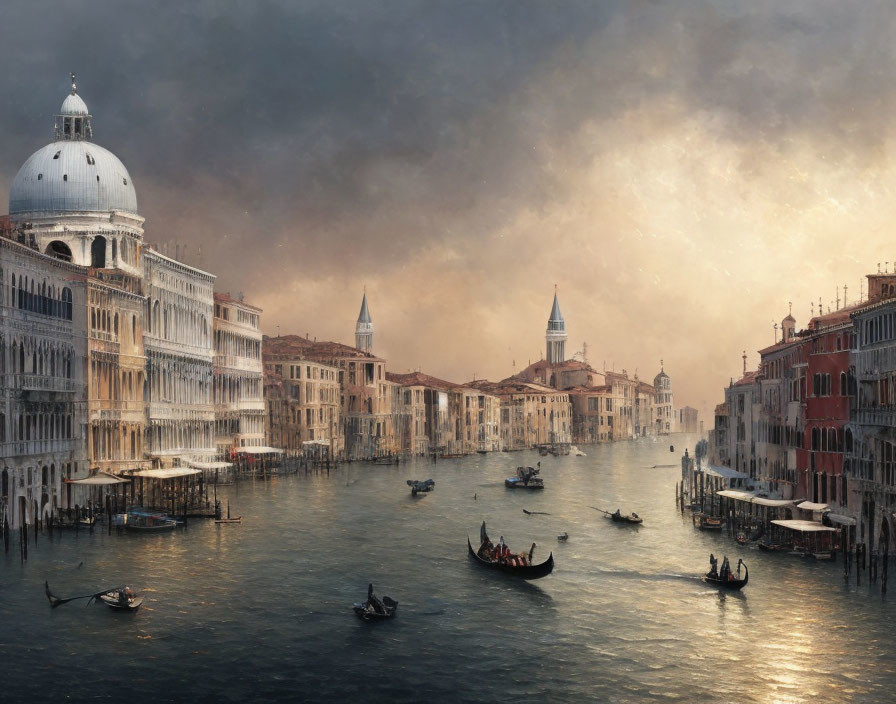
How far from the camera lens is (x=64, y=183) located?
73.3 meters

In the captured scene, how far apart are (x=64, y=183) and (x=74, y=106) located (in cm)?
478

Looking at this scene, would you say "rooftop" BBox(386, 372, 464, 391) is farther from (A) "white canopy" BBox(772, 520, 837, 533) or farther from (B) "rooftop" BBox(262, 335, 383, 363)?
(A) "white canopy" BBox(772, 520, 837, 533)

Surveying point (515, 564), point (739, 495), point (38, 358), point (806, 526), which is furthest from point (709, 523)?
point (38, 358)

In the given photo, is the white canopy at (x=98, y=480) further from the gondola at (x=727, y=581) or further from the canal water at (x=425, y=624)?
the gondola at (x=727, y=581)

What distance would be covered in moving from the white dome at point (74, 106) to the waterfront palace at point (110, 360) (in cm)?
9

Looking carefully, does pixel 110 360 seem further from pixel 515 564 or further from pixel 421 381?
pixel 421 381

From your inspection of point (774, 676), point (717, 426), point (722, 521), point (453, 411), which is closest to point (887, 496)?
point (774, 676)

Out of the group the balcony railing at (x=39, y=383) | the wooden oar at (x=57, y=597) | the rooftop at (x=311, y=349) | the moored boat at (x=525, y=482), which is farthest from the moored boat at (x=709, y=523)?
the rooftop at (x=311, y=349)

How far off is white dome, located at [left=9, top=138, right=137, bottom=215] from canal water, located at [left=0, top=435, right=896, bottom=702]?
76.9 ft

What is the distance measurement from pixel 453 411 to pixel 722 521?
9960 cm

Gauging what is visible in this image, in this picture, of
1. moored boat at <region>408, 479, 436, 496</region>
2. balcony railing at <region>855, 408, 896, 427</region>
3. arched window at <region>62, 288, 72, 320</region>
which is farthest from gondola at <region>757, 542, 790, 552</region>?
moored boat at <region>408, 479, 436, 496</region>

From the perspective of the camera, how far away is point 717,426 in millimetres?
93500

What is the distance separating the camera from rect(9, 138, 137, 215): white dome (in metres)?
73.2

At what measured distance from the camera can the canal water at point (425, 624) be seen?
30422 mm
